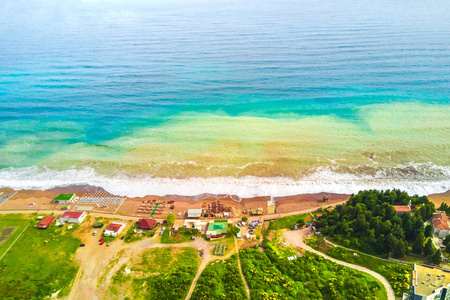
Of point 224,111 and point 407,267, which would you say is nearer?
point 407,267

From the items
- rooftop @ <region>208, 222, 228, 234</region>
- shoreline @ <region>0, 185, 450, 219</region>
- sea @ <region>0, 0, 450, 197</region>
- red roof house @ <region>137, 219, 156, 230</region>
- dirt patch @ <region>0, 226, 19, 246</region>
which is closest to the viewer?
rooftop @ <region>208, 222, 228, 234</region>

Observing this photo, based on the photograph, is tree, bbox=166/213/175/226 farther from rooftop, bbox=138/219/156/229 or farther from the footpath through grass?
the footpath through grass

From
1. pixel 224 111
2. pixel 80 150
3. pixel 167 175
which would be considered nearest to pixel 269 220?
pixel 167 175

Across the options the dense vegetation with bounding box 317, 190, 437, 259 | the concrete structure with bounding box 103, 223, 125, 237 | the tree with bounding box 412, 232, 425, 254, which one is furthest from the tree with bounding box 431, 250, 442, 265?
the concrete structure with bounding box 103, 223, 125, 237

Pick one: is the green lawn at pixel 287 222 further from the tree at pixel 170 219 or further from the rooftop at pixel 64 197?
the rooftop at pixel 64 197

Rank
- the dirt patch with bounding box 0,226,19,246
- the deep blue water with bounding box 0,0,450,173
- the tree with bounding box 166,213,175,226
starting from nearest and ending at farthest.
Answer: the dirt patch with bounding box 0,226,19,246 → the tree with bounding box 166,213,175,226 → the deep blue water with bounding box 0,0,450,173

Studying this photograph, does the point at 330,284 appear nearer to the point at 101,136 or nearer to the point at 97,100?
the point at 101,136
